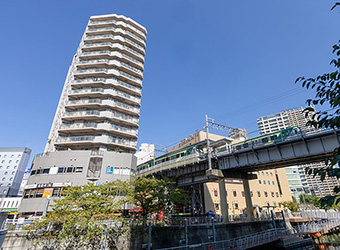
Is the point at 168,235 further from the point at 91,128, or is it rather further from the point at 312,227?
the point at 312,227

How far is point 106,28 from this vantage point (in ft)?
176

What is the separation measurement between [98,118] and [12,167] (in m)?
71.1

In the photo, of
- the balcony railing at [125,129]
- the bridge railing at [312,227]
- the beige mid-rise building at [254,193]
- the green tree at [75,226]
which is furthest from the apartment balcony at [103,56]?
the bridge railing at [312,227]

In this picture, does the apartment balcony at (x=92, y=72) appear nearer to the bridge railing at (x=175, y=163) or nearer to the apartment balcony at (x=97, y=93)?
the apartment balcony at (x=97, y=93)

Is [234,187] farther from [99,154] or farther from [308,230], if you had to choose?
[99,154]

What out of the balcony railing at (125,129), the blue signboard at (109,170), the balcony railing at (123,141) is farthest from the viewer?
the balcony railing at (125,129)

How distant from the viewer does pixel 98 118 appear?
44.0 meters

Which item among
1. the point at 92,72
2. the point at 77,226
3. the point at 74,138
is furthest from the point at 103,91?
the point at 77,226

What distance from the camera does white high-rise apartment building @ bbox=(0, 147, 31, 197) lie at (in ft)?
270

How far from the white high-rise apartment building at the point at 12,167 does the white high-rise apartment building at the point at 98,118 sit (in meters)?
54.6

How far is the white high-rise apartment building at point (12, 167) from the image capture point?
82250 millimetres

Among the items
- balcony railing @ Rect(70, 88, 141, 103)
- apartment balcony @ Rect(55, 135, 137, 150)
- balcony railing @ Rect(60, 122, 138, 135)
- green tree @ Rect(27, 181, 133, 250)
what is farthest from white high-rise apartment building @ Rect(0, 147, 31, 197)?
green tree @ Rect(27, 181, 133, 250)

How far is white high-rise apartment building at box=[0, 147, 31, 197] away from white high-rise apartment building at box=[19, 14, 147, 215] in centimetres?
5455

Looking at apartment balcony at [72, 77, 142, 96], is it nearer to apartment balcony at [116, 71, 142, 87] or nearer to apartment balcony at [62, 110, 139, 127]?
apartment balcony at [116, 71, 142, 87]
